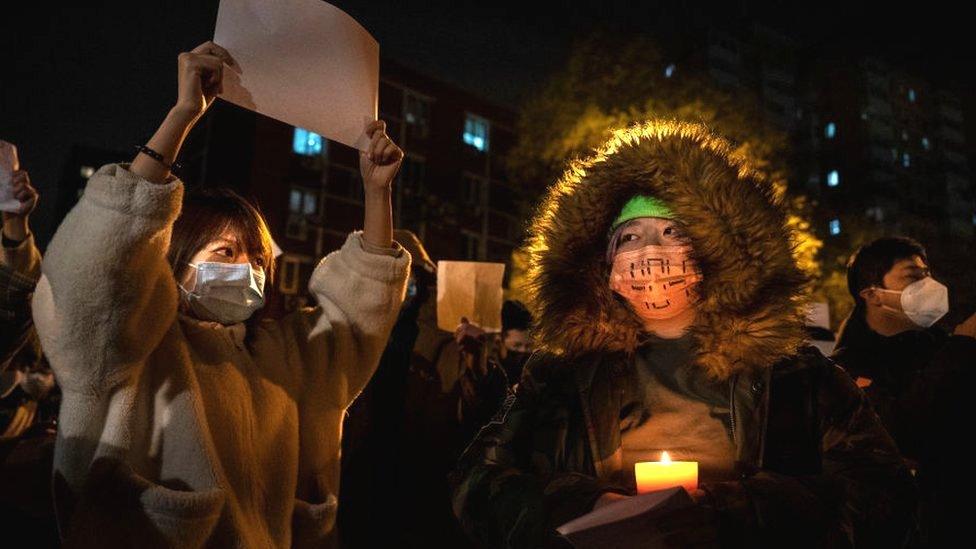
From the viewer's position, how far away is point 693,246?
7.70 ft

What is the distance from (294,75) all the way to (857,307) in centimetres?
343

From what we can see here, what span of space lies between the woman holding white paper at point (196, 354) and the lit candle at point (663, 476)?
112cm

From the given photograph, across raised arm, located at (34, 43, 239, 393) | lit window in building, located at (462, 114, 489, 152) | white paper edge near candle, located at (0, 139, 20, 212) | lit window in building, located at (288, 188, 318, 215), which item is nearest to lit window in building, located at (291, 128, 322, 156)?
lit window in building, located at (288, 188, 318, 215)

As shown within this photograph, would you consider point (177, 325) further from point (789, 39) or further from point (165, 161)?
point (789, 39)

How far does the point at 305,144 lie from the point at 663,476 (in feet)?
98.6

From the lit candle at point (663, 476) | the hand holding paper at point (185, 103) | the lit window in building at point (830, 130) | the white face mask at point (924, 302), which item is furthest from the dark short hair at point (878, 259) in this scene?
the lit window in building at point (830, 130)

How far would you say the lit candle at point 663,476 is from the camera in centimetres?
169

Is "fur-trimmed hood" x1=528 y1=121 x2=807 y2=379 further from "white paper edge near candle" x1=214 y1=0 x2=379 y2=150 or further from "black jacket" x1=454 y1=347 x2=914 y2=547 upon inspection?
"white paper edge near candle" x1=214 y1=0 x2=379 y2=150

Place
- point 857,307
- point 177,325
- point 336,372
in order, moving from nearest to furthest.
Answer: point 177,325 → point 336,372 → point 857,307

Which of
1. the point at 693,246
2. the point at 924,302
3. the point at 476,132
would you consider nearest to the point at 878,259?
the point at 924,302

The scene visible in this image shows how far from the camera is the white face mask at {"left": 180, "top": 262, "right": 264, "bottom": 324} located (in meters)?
2.14

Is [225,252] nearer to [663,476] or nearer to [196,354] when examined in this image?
[196,354]

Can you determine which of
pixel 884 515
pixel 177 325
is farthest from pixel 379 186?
pixel 884 515

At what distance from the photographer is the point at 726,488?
1.78 meters
